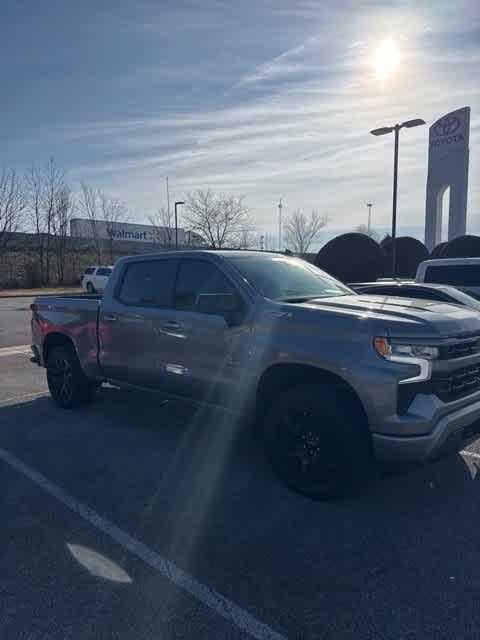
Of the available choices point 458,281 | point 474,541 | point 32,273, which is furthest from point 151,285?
point 32,273

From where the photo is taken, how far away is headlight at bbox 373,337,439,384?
10.4 feet

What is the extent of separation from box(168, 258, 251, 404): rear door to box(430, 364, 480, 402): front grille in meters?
1.46

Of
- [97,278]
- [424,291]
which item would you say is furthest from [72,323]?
[97,278]

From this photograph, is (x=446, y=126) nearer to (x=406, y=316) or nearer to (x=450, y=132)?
(x=450, y=132)

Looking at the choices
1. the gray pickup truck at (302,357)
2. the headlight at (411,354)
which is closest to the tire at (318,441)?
the gray pickup truck at (302,357)

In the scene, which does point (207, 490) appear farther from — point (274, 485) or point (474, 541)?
point (474, 541)

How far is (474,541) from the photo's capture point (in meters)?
3.15

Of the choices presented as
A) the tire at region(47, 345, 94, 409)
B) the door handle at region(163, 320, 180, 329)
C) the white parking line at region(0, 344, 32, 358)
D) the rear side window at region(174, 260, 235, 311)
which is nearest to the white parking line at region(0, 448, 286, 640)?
the door handle at region(163, 320, 180, 329)

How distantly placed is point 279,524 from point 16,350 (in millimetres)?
8773

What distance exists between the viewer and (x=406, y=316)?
3.36 meters

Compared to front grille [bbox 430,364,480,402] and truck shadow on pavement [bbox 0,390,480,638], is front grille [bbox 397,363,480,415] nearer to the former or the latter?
front grille [bbox 430,364,480,402]

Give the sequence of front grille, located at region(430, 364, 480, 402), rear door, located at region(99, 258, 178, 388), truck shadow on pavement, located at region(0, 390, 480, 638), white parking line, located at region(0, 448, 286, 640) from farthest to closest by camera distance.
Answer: rear door, located at region(99, 258, 178, 388) → front grille, located at region(430, 364, 480, 402) → truck shadow on pavement, located at region(0, 390, 480, 638) → white parking line, located at region(0, 448, 286, 640)

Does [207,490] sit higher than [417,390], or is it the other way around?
[417,390]

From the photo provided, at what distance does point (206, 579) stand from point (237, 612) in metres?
0.33
